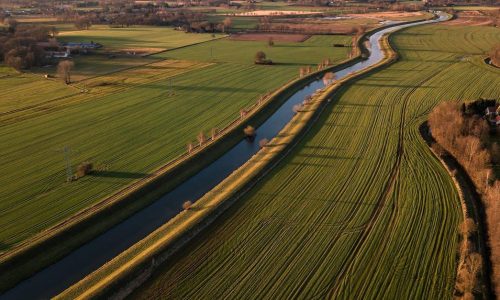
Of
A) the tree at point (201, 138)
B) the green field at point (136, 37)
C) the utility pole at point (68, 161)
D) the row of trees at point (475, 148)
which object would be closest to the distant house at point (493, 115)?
the row of trees at point (475, 148)

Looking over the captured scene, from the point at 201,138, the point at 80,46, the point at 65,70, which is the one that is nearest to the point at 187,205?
the point at 201,138

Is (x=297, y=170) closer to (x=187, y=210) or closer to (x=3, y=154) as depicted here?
(x=187, y=210)

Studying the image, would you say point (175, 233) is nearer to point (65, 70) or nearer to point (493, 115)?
point (493, 115)

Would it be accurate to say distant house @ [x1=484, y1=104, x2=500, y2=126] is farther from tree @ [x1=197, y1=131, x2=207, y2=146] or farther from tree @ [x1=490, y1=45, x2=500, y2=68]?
tree @ [x1=490, y1=45, x2=500, y2=68]

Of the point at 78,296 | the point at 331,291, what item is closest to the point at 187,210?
the point at 78,296

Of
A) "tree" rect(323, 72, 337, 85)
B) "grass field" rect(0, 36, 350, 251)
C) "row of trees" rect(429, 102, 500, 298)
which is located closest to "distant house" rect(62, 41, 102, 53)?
"grass field" rect(0, 36, 350, 251)

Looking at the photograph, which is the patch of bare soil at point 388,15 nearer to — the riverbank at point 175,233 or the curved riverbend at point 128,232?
the curved riverbend at point 128,232
